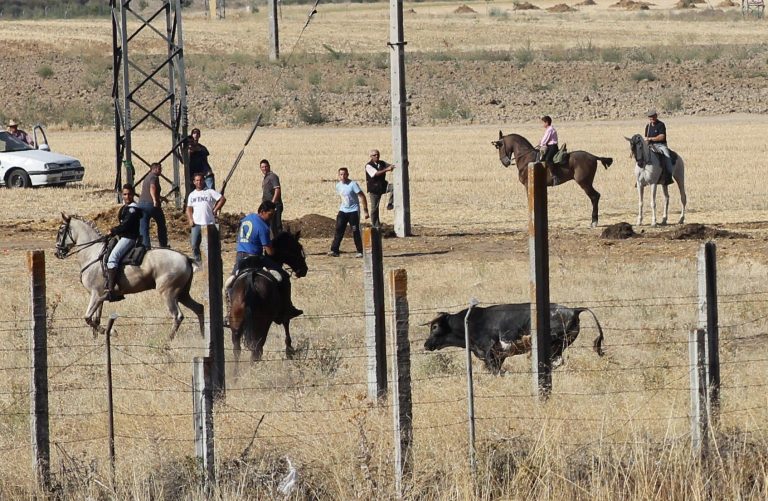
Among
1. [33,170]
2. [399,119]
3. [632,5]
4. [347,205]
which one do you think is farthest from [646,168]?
[632,5]

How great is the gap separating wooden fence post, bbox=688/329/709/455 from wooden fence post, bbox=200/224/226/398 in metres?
3.54

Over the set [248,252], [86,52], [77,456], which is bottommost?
[77,456]

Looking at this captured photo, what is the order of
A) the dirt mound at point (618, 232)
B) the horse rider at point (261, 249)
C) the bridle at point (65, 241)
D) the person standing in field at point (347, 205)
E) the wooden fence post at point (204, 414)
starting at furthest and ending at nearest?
the dirt mound at point (618, 232)
the person standing in field at point (347, 205)
the bridle at point (65, 241)
the horse rider at point (261, 249)
the wooden fence post at point (204, 414)

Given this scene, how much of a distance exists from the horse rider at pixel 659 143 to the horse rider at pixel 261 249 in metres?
14.2

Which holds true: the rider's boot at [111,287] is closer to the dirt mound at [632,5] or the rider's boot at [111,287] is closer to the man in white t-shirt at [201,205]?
the man in white t-shirt at [201,205]

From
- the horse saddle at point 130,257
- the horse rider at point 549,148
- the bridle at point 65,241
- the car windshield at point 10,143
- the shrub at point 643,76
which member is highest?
the shrub at point 643,76

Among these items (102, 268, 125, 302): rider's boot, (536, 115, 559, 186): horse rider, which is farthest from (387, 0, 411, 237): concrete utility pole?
(102, 268, 125, 302): rider's boot

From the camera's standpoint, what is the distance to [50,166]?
35469 millimetres

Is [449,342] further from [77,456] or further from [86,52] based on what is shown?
[86,52]

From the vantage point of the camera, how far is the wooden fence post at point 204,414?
846cm

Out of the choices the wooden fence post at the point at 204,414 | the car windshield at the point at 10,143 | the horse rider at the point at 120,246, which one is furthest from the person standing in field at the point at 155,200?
the car windshield at the point at 10,143

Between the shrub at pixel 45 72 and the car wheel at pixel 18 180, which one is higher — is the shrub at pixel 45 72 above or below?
above

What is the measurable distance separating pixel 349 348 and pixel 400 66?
12.0 metres

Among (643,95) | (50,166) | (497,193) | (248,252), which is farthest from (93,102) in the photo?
(248,252)
